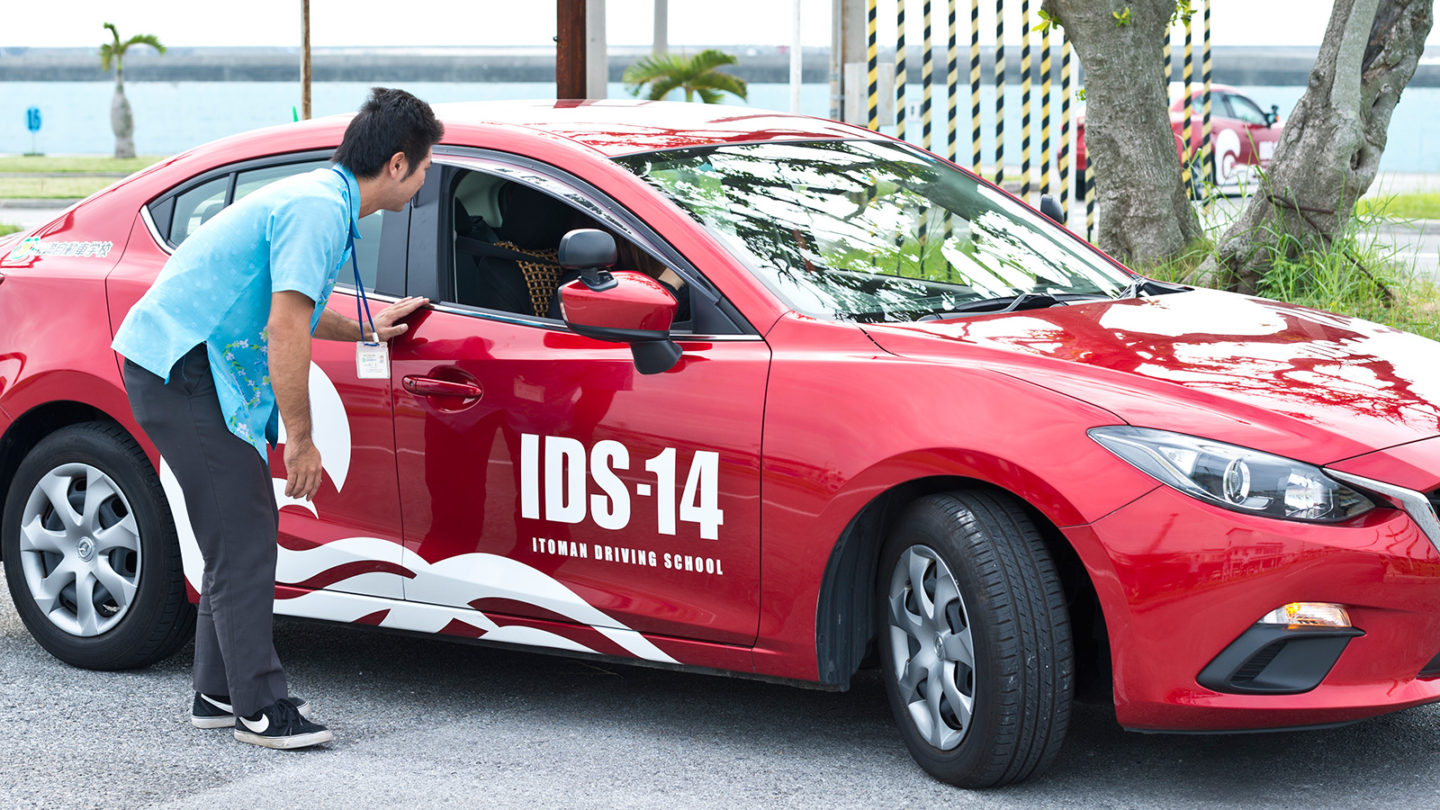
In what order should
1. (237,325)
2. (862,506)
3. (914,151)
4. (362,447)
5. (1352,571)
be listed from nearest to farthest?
(1352,571), (862,506), (237,325), (362,447), (914,151)

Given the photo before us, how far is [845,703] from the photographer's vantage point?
4.39m

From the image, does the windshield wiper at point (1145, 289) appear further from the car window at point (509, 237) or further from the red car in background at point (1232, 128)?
the red car in background at point (1232, 128)

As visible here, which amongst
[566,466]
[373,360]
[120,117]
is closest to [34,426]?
[373,360]

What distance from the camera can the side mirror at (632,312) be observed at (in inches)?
148

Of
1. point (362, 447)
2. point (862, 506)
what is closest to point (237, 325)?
point (362, 447)

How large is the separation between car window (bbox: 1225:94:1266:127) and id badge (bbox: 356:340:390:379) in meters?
24.4

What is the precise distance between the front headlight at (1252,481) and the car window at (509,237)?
156cm

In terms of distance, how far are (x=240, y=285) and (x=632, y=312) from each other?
95cm

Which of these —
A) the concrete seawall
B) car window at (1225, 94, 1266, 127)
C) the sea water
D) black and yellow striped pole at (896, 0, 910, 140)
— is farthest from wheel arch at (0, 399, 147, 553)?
the concrete seawall

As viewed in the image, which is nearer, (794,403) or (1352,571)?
(1352,571)

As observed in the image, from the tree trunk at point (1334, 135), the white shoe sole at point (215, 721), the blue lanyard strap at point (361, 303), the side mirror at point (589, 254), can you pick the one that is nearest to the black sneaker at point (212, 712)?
the white shoe sole at point (215, 721)

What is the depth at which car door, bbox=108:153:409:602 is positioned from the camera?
4223 mm

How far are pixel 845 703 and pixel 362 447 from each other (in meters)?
1.45

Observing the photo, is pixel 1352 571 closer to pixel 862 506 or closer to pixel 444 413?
pixel 862 506
